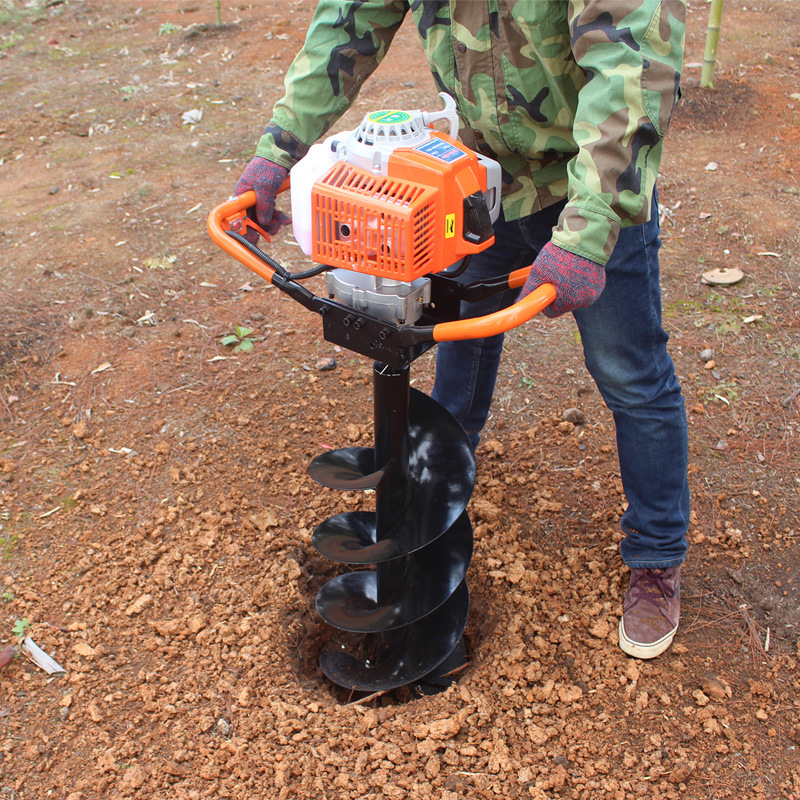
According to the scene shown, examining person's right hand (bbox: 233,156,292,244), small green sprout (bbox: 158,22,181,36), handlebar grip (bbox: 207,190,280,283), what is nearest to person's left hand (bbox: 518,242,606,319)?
handlebar grip (bbox: 207,190,280,283)

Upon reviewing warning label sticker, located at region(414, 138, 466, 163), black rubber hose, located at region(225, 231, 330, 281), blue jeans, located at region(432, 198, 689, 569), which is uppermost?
warning label sticker, located at region(414, 138, 466, 163)

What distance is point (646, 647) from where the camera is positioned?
218cm

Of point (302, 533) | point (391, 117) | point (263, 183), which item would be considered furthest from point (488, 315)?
point (302, 533)

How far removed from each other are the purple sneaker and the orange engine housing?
3.90 ft

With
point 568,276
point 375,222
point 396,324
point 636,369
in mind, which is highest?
point 375,222

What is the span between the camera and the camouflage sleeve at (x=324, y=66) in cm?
199

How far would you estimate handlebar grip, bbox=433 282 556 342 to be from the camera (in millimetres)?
1452

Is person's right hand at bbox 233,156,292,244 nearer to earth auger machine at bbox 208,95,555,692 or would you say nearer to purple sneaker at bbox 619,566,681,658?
earth auger machine at bbox 208,95,555,692

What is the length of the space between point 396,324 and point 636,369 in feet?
2.31

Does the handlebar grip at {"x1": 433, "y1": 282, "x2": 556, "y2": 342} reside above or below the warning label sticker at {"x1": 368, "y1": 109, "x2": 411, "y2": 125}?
below

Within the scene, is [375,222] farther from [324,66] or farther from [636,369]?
[636,369]

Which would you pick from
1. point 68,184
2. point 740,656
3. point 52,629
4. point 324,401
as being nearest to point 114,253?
point 68,184

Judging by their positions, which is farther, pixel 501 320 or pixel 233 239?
pixel 233 239

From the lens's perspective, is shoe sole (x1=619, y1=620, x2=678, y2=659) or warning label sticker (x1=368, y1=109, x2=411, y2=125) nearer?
warning label sticker (x1=368, y1=109, x2=411, y2=125)
